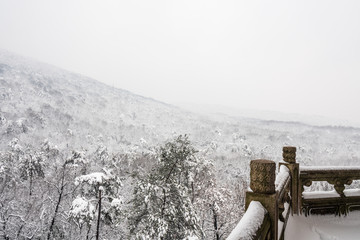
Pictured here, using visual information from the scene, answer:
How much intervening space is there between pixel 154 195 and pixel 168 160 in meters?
2.35

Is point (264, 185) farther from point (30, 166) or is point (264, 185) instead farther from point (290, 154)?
point (30, 166)

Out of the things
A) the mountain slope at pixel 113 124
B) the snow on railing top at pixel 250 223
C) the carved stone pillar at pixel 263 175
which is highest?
the carved stone pillar at pixel 263 175

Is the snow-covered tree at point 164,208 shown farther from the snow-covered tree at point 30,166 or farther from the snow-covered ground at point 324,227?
the snow-covered tree at point 30,166

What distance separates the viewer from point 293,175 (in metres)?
4.80

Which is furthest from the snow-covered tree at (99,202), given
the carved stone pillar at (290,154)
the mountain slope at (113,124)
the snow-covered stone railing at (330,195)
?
the mountain slope at (113,124)

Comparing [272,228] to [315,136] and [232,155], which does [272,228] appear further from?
[315,136]

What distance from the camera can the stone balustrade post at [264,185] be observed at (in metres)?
2.27

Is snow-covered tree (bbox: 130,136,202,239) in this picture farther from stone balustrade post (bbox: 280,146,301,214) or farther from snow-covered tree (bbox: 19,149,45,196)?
snow-covered tree (bbox: 19,149,45,196)

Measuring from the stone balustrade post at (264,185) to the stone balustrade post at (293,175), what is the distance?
2.69 m

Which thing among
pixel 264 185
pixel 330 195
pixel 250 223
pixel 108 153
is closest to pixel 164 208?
pixel 330 195

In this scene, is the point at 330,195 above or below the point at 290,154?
below

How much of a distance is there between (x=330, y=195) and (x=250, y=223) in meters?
4.68

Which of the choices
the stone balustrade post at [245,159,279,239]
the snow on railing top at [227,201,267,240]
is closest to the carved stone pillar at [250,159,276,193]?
the stone balustrade post at [245,159,279,239]

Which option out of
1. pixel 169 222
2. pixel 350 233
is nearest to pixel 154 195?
pixel 169 222
